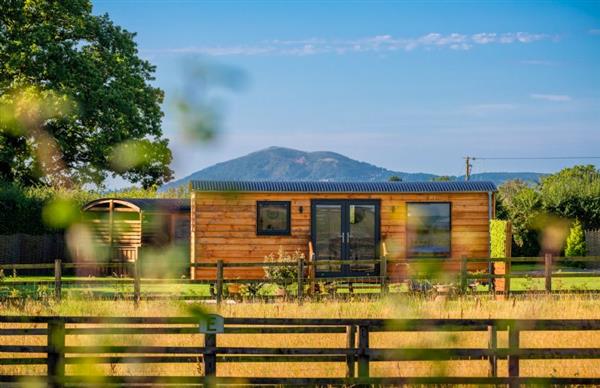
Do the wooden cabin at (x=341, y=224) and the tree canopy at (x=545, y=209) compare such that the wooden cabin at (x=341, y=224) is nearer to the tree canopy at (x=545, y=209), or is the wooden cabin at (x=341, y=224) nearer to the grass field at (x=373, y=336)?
the grass field at (x=373, y=336)

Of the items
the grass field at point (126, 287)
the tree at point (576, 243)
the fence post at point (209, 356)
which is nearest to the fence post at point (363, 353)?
the fence post at point (209, 356)

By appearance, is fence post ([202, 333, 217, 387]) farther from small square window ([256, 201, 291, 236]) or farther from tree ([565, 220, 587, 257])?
tree ([565, 220, 587, 257])

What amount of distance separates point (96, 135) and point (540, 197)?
53.5ft

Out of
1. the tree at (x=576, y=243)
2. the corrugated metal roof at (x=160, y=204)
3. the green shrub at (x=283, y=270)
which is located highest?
the corrugated metal roof at (x=160, y=204)

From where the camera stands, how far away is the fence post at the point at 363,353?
8.12m

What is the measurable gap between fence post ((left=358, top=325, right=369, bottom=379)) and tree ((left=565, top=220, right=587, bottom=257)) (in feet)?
77.3

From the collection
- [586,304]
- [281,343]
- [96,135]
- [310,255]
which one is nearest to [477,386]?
[281,343]

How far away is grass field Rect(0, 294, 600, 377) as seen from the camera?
10160 millimetres

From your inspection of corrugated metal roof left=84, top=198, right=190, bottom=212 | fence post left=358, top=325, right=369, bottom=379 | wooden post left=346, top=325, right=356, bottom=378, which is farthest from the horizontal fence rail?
fence post left=358, top=325, right=369, bottom=379

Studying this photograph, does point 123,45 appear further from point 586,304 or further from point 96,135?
point 586,304

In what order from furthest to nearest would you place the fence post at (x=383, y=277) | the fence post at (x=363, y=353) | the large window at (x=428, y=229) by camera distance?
the large window at (x=428, y=229) < the fence post at (x=383, y=277) < the fence post at (x=363, y=353)

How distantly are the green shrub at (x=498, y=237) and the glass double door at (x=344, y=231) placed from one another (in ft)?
10.9

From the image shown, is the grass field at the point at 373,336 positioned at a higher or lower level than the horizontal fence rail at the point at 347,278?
lower

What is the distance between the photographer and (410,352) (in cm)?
297
